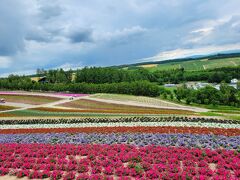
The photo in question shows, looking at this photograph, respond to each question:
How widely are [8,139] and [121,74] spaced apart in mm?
104879

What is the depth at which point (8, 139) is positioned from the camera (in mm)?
21438

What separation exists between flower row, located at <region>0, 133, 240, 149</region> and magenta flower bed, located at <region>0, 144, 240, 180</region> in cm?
145

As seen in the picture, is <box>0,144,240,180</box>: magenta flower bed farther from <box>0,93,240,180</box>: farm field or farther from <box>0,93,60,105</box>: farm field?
<box>0,93,60,105</box>: farm field

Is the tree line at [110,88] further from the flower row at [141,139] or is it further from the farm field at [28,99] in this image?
the flower row at [141,139]

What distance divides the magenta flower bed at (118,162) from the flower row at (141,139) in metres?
1.45

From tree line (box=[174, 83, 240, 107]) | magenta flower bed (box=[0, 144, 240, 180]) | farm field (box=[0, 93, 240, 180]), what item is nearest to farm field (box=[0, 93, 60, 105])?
tree line (box=[174, 83, 240, 107])

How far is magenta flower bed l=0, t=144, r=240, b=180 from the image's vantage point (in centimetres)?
1268

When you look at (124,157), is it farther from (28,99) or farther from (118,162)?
(28,99)

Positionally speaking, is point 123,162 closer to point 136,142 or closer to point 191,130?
point 136,142

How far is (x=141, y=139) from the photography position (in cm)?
1909

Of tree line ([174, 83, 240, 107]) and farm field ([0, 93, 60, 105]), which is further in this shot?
tree line ([174, 83, 240, 107])

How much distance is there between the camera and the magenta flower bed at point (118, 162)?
12680 millimetres

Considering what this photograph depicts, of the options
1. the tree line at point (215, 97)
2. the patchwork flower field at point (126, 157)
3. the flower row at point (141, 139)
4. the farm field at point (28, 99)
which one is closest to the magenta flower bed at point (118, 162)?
the patchwork flower field at point (126, 157)

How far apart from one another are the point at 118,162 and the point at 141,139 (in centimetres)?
515
